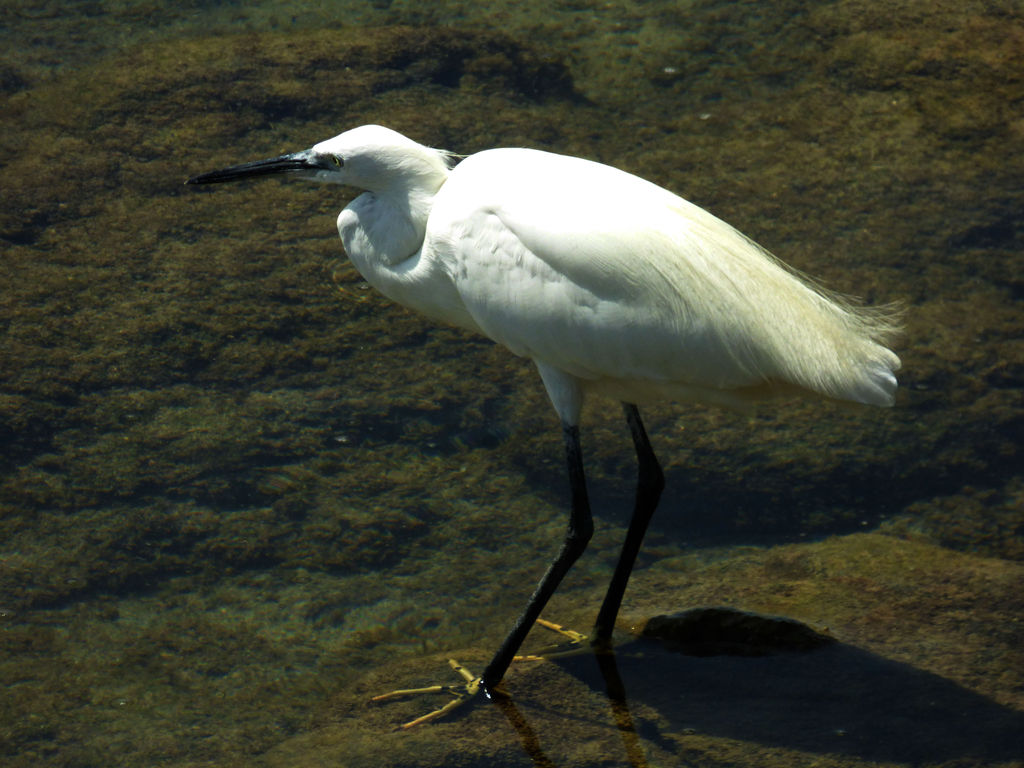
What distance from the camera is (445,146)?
5.57m

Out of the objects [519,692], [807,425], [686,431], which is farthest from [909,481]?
[519,692]

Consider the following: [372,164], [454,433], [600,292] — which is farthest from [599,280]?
[454,433]

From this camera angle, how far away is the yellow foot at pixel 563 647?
350 centimetres

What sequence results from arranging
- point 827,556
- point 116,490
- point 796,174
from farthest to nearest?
point 796,174
point 116,490
point 827,556

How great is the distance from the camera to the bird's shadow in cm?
288

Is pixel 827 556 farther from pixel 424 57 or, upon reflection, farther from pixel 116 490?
pixel 424 57

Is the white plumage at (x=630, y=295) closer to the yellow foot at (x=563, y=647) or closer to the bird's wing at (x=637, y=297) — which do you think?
the bird's wing at (x=637, y=297)

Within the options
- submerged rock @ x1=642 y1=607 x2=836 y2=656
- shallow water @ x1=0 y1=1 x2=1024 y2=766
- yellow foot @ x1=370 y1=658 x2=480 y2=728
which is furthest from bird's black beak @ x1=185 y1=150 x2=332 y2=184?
submerged rock @ x1=642 y1=607 x2=836 y2=656

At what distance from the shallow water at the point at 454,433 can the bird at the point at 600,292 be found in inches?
20.2

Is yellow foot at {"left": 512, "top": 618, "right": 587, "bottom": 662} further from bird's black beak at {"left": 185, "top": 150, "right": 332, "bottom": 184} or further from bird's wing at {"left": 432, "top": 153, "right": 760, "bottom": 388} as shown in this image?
bird's black beak at {"left": 185, "top": 150, "right": 332, "bottom": 184}

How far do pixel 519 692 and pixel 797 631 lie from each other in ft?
2.63

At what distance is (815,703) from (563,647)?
801 millimetres

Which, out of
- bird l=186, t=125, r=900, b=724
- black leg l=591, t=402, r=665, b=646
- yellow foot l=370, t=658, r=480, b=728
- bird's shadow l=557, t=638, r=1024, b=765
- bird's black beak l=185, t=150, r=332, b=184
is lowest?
yellow foot l=370, t=658, r=480, b=728

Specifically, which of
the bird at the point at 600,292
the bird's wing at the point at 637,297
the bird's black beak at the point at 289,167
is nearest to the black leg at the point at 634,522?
the bird at the point at 600,292
